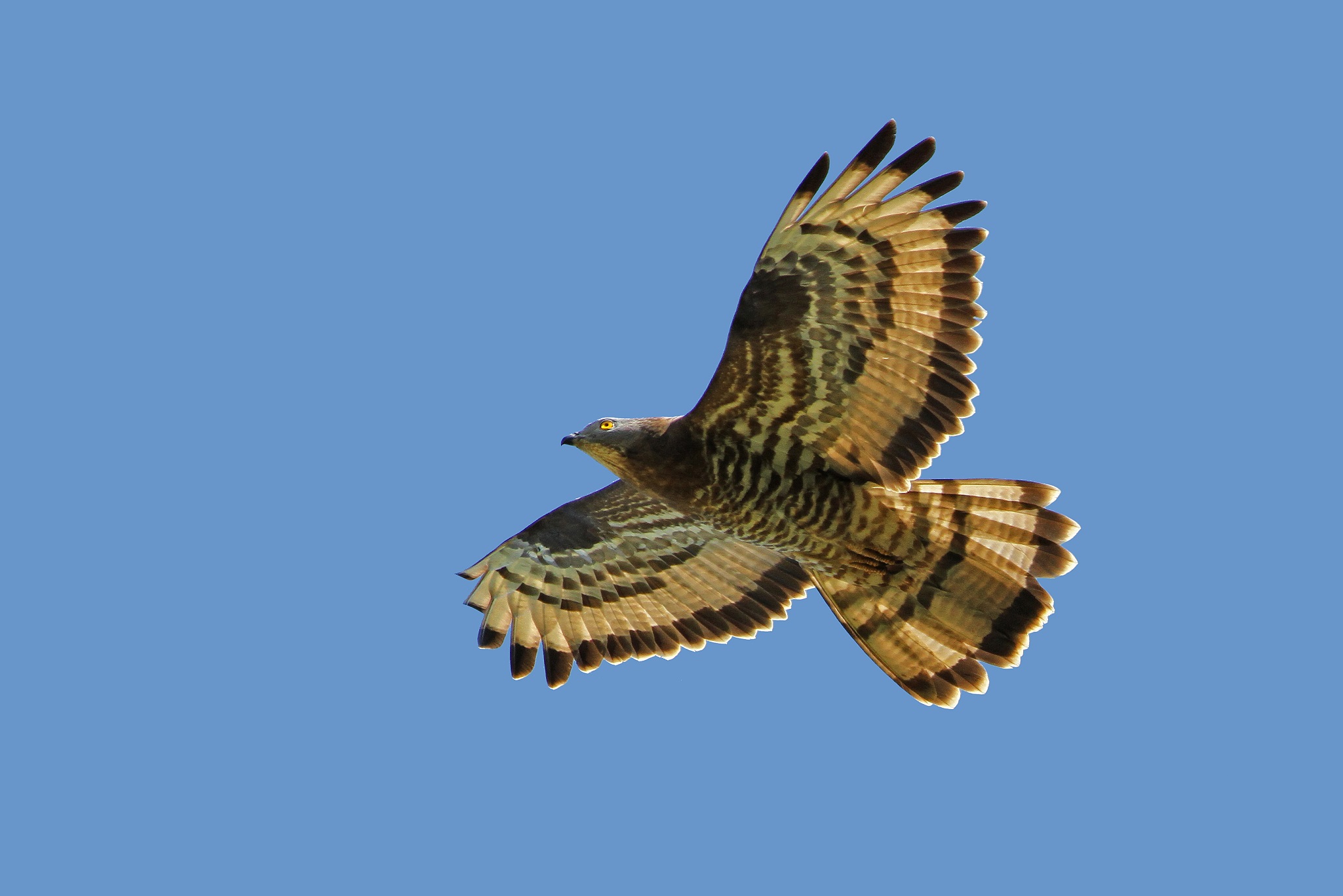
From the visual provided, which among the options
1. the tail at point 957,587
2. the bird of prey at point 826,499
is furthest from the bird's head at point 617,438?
the tail at point 957,587

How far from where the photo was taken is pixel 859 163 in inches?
357

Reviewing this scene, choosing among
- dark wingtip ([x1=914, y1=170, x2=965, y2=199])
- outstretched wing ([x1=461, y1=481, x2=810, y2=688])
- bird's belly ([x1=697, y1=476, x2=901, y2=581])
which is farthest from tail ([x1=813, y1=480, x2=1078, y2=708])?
dark wingtip ([x1=914, y1=170, x2=965, y2=199])

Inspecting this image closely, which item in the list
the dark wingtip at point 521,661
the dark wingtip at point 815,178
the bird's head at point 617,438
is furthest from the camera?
the dark wingtip at point 521,661

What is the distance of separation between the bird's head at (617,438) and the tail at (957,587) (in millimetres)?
1450

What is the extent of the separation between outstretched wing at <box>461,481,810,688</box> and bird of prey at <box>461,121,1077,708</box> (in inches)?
0.5

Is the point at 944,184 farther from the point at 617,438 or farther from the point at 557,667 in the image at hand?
the point at 557,667

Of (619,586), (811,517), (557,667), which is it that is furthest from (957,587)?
(557,667)

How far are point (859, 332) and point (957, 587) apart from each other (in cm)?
206

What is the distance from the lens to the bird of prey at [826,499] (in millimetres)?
9273

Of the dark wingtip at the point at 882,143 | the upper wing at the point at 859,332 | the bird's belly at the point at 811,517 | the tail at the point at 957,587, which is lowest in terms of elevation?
the tail at the point at 957,587

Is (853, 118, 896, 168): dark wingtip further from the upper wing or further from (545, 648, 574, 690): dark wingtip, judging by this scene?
(545, 648, 574, 690): dark wingtip

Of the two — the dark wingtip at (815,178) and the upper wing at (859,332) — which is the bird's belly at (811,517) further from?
the dark wingtip at (815,178)

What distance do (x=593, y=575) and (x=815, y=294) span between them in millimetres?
3592

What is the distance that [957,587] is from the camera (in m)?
10.6
